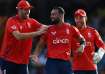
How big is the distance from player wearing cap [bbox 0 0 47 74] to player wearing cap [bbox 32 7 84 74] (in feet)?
0.85

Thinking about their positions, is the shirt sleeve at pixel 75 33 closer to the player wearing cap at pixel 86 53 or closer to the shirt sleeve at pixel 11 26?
the player wearing cap at pixel 86 53

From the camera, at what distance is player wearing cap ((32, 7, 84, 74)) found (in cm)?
1511

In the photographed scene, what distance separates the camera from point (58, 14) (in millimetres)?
15133

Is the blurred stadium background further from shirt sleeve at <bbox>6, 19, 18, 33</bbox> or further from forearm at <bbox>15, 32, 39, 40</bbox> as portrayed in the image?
forearm at <bbox>15, 32, 39, 40</bbox>

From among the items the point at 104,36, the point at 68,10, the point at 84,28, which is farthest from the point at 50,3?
the point at 84,28

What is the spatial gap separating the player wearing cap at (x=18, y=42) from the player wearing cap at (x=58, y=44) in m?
0.26

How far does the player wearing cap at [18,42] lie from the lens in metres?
15.4

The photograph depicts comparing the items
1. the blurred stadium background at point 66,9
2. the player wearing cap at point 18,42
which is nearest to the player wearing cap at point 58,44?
the player wearing cap at point 18,42

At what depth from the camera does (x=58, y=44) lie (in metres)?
15.1

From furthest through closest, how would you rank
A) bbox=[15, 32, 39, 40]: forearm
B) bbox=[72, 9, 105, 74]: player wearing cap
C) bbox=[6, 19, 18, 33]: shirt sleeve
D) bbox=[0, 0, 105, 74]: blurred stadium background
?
bbox=[0, 0, 105, 74]: blurred stadium background < bbox=[72, 9, 105, 74]: player wearing cap < bbox=[6, 19, 18, 33]: shirt sleeve < bbox=[15, 32, 39, 40]: forearm

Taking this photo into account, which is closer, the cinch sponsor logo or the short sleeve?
the cinch sponsor logo

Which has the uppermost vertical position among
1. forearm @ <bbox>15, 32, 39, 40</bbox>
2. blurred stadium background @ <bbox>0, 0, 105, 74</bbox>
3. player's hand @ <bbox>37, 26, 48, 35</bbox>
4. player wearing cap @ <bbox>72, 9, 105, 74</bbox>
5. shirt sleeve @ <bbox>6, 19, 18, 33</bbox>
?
blurred stadium background @ <bbox>0, 0, 105, 74</bbox>

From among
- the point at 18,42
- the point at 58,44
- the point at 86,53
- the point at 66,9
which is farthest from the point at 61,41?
the point at 66,9

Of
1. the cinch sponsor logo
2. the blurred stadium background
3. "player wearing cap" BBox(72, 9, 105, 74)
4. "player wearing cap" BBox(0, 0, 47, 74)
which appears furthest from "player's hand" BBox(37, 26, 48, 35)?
the blurred stadium background
